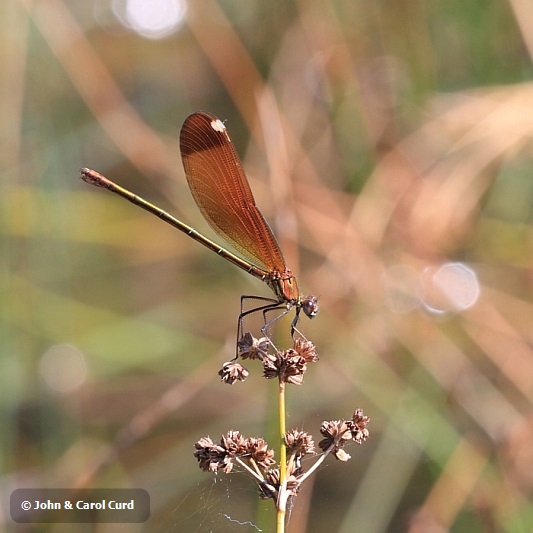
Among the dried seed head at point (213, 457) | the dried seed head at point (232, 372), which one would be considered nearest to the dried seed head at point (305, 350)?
the dried seed head at point (232, 372)

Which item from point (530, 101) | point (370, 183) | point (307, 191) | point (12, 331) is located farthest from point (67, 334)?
point (530, 101)

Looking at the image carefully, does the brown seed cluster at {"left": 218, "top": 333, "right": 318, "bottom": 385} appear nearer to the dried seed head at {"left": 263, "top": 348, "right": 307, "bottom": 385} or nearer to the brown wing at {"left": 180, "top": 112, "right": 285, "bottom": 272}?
the dried seed head at {"left": 263, "top": 348, "right": 307, "bottom": 385}

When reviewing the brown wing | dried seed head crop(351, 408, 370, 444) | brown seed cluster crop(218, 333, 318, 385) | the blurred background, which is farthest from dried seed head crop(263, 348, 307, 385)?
the blurred background

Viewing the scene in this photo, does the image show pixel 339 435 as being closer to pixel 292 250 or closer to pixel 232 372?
pixel 232 372

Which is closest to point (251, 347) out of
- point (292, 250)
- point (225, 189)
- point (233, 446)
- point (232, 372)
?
point (232, 372)

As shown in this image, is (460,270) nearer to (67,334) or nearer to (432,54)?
A: (432,54)

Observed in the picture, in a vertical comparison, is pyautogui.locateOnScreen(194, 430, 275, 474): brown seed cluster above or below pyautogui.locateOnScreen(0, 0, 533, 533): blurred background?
below

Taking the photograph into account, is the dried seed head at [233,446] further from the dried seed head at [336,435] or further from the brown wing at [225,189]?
the brown wing at [225,189]
